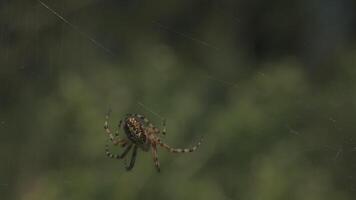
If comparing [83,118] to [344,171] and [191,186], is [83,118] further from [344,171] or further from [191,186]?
[344,171]

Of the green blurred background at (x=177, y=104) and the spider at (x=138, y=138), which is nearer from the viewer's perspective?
the spider at (x=138, y=138)

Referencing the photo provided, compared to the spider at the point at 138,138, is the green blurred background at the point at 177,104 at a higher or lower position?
lower

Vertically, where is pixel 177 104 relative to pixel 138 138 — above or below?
below

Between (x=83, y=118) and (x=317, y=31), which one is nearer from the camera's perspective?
(x=83, y=118)

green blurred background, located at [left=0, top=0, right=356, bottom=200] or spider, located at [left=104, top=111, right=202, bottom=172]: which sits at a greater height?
spider, located at [left=104, top=111, right=202, bottom=172]

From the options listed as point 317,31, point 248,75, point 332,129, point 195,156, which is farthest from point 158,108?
point 317,31

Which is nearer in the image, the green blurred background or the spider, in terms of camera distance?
the spider

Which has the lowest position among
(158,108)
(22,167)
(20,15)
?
(22,167)

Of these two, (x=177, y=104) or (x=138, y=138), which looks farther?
(x=177, y=104)
